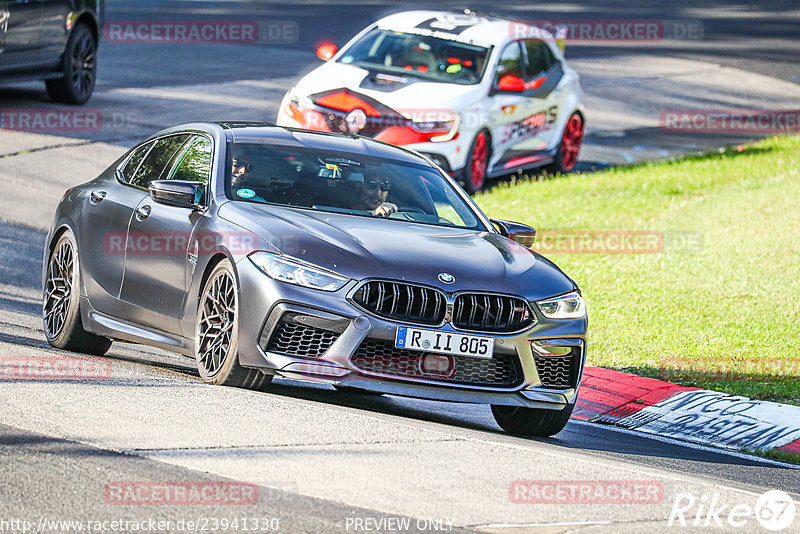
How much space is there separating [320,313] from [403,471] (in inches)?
59.0

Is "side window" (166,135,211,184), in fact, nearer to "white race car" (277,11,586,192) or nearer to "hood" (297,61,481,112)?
"white race car" (277,11,586,192)

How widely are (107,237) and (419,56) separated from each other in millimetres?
8647

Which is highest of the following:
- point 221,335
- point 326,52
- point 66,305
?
point 221,335

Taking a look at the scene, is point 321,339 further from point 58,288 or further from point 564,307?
point 58,288

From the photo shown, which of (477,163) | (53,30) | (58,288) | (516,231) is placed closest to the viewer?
(516,231)

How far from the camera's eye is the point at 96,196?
9273 mm

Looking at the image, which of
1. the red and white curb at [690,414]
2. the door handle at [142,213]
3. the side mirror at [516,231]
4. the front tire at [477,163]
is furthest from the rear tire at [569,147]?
the door handle at [142,213]

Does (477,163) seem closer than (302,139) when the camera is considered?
No

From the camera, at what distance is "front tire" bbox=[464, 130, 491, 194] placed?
1647cm

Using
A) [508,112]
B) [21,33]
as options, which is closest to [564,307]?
[508,112]

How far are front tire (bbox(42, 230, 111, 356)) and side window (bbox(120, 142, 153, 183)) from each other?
0.54m

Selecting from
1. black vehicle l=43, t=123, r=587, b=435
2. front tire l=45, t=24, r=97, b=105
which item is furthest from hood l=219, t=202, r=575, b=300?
front tire l=45, t=24, r=97, b=105

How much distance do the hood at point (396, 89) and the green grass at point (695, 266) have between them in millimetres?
1336

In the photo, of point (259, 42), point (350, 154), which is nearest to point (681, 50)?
point (259, 42)
